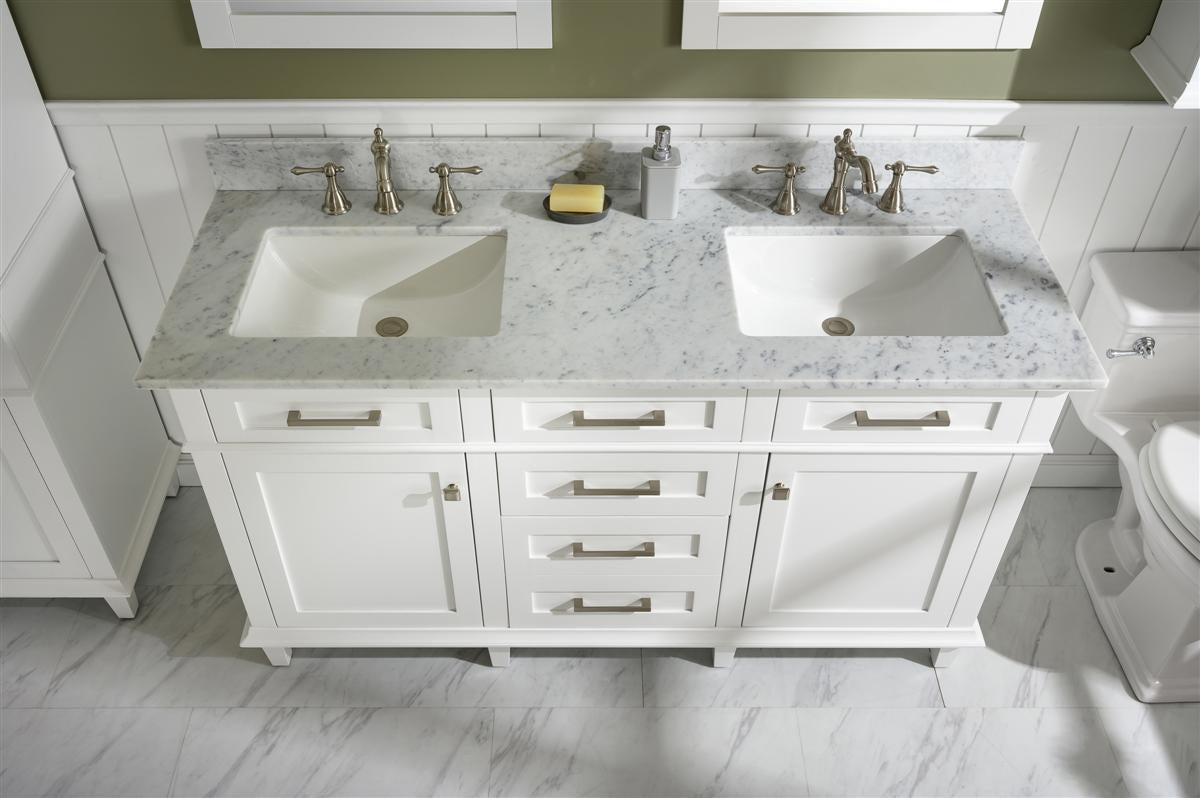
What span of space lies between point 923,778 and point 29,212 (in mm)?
2034

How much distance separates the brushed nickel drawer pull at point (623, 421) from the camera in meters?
1.77

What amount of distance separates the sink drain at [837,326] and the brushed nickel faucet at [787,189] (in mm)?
218

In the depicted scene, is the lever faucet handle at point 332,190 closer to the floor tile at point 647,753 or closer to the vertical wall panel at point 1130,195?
the floor tile at point 647,753

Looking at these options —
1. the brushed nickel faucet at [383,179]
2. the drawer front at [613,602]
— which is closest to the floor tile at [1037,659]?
the drawer front at [613,602]

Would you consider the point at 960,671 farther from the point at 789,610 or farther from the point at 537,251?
the point at 537,251

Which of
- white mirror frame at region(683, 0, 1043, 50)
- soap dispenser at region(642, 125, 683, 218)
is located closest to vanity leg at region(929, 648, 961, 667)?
soap dispenser at region(642, 125, 683, 218)

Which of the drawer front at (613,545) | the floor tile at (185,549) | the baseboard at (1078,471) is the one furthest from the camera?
the baseboard at (1078,471)

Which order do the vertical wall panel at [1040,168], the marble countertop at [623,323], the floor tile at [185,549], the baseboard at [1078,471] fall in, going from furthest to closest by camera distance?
1. the baseboard at [1078,471]
2. the floor tile at [185,549]
3. the vertical wall panel at [1040,168]
4. the marble countertop at [623,323]

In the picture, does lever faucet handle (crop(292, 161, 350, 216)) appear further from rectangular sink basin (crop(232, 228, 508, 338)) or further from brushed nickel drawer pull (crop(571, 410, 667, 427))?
brushed nickel drawer pull (crop(571, 410, 667, 427))

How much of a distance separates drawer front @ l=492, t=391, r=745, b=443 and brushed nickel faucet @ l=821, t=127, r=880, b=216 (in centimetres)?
51

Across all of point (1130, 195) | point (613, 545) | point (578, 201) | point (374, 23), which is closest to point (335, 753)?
point (613, 545)

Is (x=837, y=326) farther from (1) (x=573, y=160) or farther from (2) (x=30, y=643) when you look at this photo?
(2) (x=30, y=643)

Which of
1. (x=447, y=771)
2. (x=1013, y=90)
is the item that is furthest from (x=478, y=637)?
(x=1013, y=90)

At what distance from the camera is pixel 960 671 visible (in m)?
2.33
